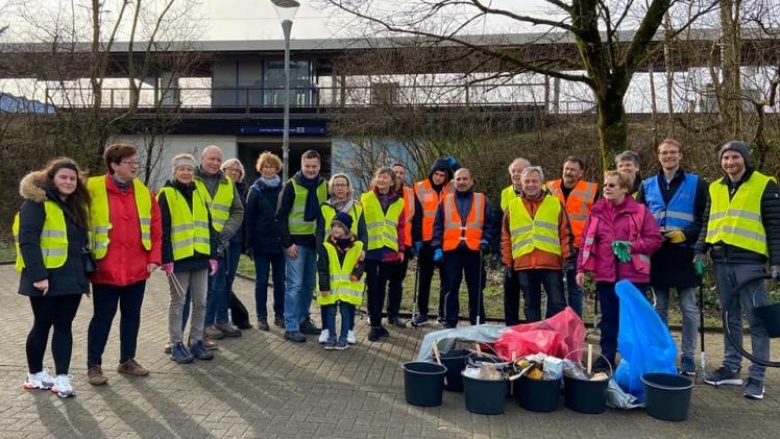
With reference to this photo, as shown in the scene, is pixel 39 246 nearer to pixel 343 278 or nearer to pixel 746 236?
pixel 343 278

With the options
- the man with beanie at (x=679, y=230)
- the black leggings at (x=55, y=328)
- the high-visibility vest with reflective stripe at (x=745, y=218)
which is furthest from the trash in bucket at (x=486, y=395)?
the black leggings at (x=55, y=328)

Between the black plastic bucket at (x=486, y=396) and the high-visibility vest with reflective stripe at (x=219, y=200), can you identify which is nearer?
the black plastic bucket at (x=486, y=396)

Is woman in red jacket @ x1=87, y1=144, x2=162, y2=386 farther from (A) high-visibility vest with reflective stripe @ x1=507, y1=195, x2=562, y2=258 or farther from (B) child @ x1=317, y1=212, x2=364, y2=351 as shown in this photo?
(A) high-visibility vest with reflective stripe @ x1=507, y1=195, x2=562, y2=258

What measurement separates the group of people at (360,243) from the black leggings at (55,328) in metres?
0.01

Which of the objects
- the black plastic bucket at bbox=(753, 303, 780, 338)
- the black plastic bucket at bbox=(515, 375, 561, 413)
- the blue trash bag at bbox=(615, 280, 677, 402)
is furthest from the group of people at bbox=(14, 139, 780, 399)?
the black plastic bucket at bbox=(515, 375, 561, 413)

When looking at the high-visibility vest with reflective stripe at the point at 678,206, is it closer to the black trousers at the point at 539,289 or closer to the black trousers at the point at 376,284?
the black trousers at the point at 539,289

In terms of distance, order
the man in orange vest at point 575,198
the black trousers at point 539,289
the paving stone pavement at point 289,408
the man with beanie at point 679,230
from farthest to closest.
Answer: the man in orange vest at point 575,198 → the black trousers at point 539,289 → the man with beanie at point 679,230 → the paving stone pavement at point 289,408

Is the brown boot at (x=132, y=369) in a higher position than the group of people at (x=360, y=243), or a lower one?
lower

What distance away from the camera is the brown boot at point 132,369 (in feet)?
17.9

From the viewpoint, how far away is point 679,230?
559 cm

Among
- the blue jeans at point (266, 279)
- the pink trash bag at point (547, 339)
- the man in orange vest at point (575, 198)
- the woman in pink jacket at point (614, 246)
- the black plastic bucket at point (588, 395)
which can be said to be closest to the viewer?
the black plastic bucket at point (588, 395)

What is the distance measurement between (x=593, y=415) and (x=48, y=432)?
4.02m

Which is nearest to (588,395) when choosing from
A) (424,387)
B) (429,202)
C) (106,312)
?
(424,387)

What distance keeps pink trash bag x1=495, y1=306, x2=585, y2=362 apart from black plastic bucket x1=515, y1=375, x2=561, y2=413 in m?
0.40
